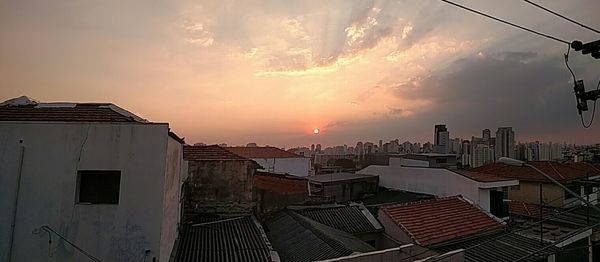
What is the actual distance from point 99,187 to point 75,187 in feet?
3.11

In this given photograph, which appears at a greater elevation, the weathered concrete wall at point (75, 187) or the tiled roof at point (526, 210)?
the weathered concrete wall at point (75, 187)

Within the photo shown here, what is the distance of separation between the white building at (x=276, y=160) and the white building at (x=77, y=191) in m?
26.9

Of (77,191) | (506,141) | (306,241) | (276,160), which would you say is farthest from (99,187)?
(506,141)

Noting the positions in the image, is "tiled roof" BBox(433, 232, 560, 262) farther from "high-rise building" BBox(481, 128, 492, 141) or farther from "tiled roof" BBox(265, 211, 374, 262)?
"high-rise building" BBox(481, 128, 492, 141)

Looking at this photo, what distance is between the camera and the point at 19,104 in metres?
11.3

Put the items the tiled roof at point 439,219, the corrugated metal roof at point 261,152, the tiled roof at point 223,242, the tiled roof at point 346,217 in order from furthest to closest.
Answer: the corrugated metal roof at point 261,152
the tiled roof at point 346,217
the tiled roof at point 439,219
the tiled roof at point 223,242

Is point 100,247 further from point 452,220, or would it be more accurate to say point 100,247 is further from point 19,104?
point 452,220

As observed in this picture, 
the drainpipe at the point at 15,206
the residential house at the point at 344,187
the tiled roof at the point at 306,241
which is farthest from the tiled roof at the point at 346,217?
the drainpipe at the point at 15,206

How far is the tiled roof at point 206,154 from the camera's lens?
598 inches

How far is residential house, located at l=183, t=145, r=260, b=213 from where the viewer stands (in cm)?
1485

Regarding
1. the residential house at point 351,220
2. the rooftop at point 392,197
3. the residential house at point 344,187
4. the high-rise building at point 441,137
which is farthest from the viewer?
the high-rise building at point 441,137

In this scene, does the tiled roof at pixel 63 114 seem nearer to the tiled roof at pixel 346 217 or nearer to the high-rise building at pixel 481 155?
the tiled roof at pixel 346 217

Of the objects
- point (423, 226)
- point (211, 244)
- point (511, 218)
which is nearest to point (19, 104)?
point (211, 244)

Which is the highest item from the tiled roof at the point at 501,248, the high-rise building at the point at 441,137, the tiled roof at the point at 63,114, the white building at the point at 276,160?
the high-rise building at the point at 441,137
